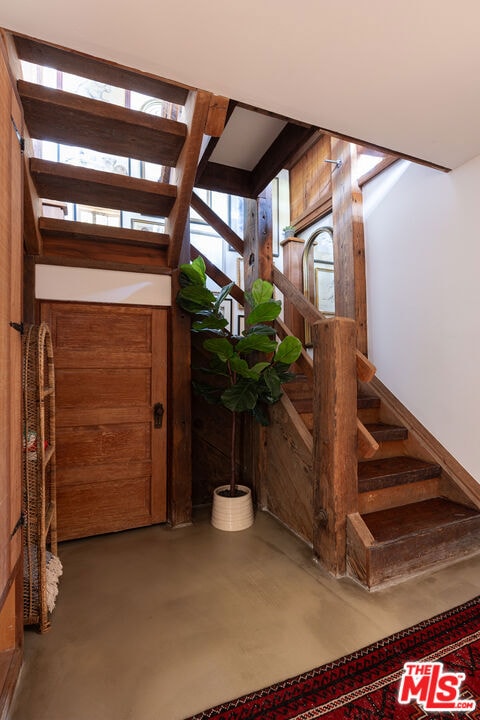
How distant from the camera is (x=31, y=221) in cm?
199

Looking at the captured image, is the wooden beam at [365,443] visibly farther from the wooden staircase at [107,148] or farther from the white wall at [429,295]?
the wooden staircase at [107,148]

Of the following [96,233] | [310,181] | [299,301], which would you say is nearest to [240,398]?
[299,301]

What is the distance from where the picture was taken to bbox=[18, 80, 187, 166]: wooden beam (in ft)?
5.36

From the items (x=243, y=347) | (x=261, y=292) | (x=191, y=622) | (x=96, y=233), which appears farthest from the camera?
(x=261, y=292)

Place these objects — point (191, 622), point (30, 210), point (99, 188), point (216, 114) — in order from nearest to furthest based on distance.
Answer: point (191, 622) → point (216, 114) → point (30, 210) → point (99, 188)

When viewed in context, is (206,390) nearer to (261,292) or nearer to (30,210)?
(261,292)

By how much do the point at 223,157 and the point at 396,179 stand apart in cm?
142

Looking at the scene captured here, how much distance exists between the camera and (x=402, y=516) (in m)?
2.16

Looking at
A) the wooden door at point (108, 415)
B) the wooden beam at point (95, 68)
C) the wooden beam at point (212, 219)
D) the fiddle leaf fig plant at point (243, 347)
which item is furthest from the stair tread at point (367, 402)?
the wooden beam at point (95, 68)

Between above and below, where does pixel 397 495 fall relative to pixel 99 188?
below

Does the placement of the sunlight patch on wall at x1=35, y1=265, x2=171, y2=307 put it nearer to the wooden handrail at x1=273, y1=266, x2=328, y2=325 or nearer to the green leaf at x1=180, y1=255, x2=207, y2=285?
the green leaf at x1=180, y1=255, x2=207, y2=285

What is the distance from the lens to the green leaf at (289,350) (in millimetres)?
2381

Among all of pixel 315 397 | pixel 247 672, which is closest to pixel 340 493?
pixel 315 397

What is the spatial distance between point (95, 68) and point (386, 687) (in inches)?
112
